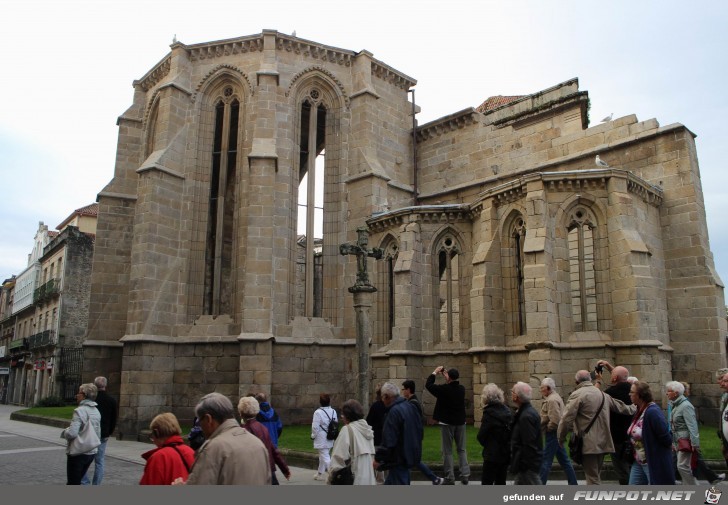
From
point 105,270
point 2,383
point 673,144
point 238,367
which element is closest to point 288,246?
point 238,367

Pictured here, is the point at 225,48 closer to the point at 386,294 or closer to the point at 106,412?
the point at 386,294

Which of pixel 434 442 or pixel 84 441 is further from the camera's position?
pixel 434 442

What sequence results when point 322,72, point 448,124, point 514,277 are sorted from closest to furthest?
point 514,277 → point 322,72 → point 448,124

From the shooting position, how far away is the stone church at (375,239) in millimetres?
16469

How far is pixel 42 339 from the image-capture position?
3928 cm

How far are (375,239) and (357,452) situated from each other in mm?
15057

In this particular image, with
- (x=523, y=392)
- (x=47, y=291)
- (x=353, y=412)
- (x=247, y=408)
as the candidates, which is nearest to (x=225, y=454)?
(x=353, y=412)

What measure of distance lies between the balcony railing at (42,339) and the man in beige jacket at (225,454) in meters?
37.2

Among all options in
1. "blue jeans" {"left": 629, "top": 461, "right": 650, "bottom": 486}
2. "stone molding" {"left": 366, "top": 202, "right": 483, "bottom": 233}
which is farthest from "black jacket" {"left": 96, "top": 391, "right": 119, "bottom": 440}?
"stone molding" {"left": 366, "top": 202, "right": 483, "bottom": 233}

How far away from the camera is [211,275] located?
69.4 ft

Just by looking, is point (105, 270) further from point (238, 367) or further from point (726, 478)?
point (726, 478)

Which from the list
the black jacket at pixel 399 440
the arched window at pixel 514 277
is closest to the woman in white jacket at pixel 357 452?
the black jacket at pixel 399 440

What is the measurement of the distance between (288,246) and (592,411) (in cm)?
1409

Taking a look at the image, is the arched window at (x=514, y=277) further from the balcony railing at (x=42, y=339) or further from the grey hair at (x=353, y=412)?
the balcony railing at (x=42, y=339)
